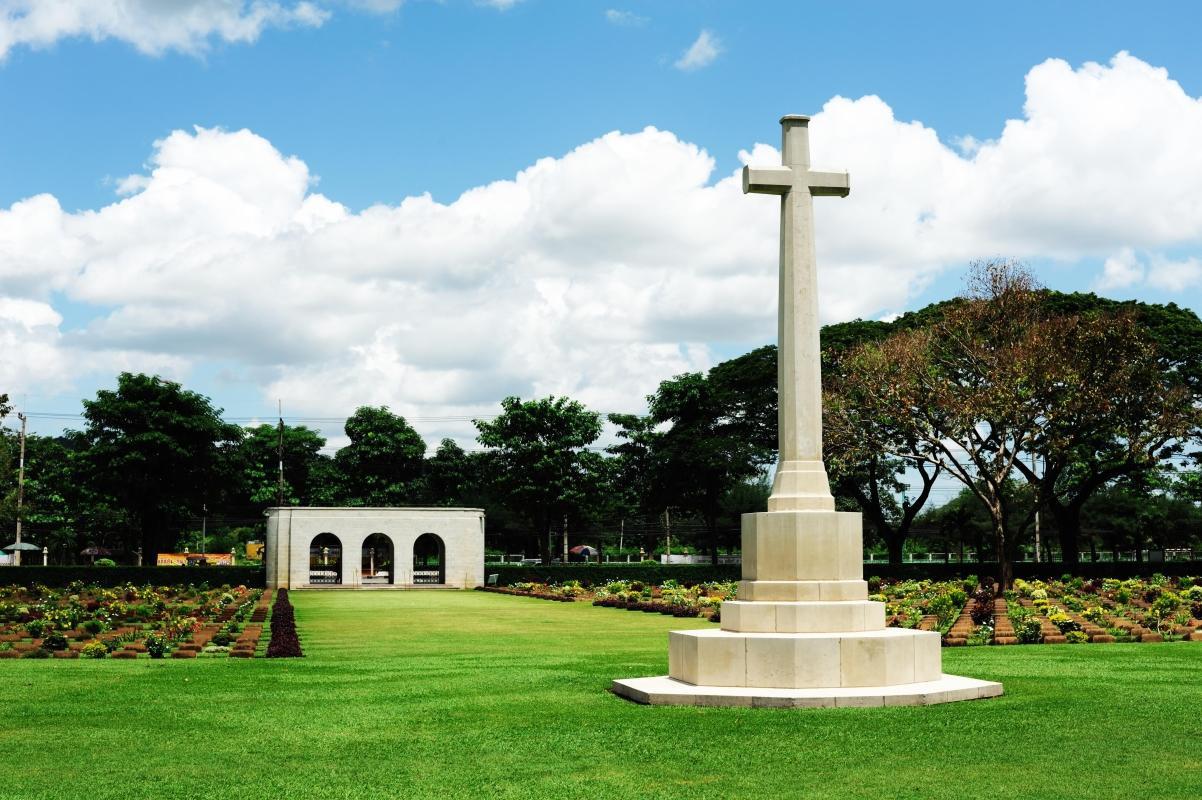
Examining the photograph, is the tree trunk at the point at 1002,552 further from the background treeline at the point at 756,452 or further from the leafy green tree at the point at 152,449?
the leafy green tree at the point at 152,449

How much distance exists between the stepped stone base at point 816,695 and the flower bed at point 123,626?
8.32m

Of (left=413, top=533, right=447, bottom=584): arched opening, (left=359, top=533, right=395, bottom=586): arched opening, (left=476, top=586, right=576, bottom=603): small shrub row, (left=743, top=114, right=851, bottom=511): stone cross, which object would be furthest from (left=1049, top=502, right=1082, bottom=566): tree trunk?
(left=743, top=114, right=851, bottom=511): stone cross

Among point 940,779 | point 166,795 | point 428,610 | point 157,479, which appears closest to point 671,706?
point 940,779

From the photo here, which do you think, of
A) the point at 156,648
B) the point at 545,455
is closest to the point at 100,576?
the point at 545,455

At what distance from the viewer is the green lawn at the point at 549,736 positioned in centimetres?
707

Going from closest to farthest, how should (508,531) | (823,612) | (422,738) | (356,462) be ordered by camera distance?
(422,738)
(823,612)
(356,462)
(508,531)

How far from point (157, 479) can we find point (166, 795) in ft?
163

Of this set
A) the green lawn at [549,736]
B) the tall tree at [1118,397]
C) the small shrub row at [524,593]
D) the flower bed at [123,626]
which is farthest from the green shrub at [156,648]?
the tall tree at [1118,397]

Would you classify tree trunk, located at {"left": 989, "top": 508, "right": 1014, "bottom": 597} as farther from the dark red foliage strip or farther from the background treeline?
the dark red foliage strip

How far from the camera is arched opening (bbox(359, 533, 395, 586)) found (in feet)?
171

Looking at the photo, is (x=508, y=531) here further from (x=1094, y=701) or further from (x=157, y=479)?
(x=1094, y=701)

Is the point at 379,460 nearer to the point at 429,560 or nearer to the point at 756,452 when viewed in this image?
the point at 429,560

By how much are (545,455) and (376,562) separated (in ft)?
57.4

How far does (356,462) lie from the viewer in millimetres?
70875
